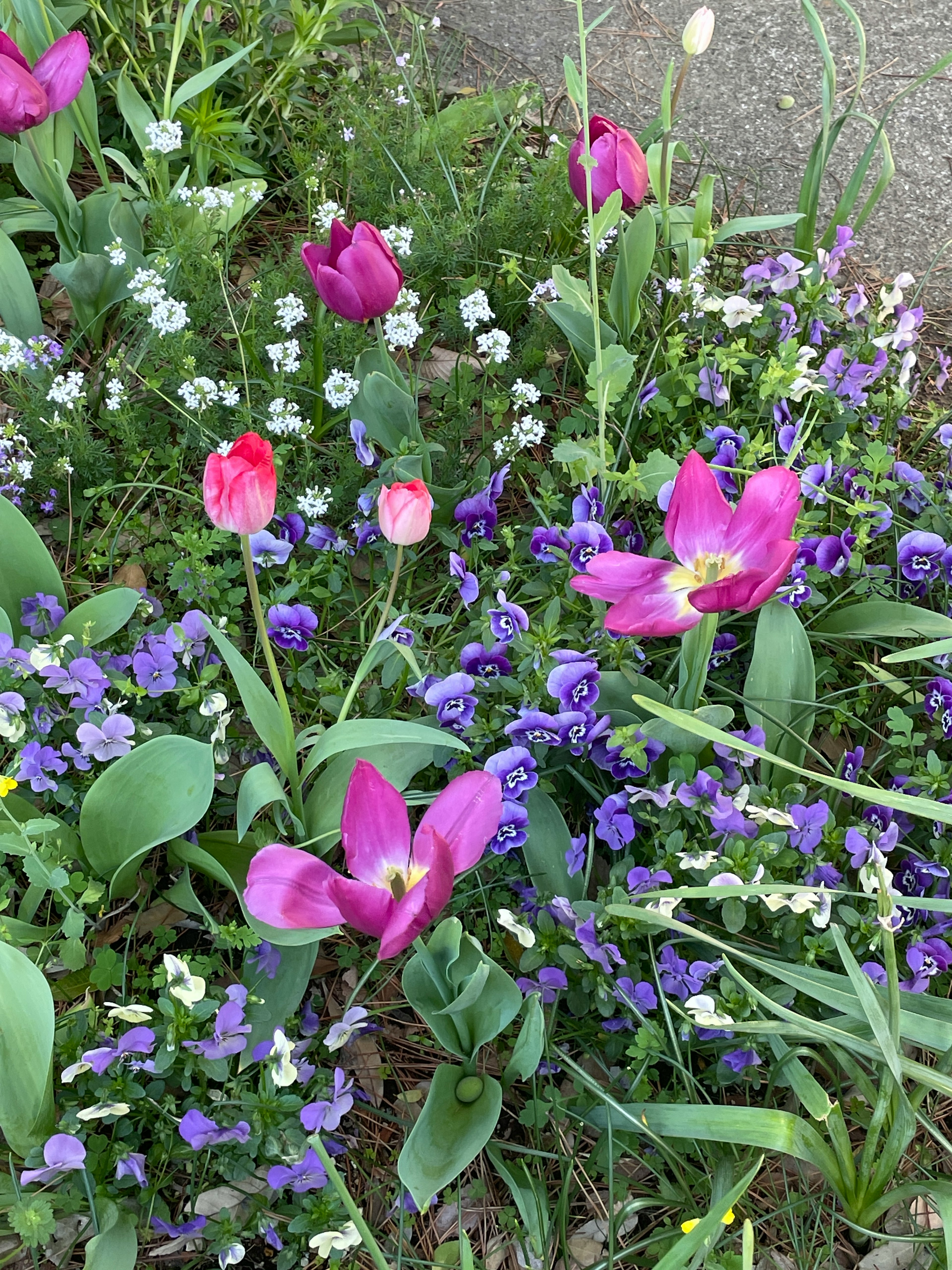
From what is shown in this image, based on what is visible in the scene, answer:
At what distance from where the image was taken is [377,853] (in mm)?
1091

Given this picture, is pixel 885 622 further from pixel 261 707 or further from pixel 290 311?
pixel 290 311

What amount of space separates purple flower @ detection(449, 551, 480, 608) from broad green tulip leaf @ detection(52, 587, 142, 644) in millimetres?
451

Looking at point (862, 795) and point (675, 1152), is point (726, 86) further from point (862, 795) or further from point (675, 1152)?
point (675, 1152)

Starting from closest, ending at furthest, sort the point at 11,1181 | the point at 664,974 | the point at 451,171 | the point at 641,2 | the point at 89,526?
the point at 11,1181 → the point at 664,974 → the point at 89,526 → the point at 451,171 → the point at 641,2

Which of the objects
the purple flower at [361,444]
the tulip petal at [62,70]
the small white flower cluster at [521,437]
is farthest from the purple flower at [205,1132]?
the tulip petal at [62,70]

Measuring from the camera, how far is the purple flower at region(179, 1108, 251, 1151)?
3.56 feet

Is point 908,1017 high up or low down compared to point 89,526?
down

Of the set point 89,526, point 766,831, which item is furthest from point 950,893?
point 89,526

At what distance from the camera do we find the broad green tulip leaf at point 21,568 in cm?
140

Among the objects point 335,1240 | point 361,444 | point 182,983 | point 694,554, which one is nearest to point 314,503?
point 361,444

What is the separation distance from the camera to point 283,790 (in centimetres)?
130

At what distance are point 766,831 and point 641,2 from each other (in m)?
2.42

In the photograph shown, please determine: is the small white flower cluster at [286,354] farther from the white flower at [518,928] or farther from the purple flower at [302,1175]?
the purple flower at [302,1175]

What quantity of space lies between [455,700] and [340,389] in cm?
57
